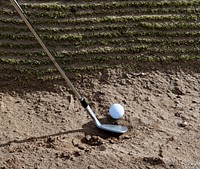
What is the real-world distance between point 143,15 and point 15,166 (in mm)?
2800

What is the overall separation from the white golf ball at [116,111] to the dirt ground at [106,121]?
0.29ft

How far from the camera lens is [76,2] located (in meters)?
6.39

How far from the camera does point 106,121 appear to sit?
5.40 metres

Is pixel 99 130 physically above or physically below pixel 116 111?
below

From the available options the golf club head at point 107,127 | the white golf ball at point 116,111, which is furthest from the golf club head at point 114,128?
the white golf ball at point 116,111

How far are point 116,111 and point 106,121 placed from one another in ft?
0.63

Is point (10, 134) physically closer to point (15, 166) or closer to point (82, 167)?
point (15, 166)

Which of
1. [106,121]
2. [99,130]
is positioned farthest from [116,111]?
[99,130]

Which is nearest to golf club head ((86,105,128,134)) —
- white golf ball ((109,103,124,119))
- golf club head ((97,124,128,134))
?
golf club head ((97,124,128,134))

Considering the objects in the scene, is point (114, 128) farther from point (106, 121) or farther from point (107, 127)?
point (106, 121)

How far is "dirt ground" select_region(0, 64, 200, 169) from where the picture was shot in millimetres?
4746

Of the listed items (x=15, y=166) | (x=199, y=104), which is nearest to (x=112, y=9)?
(x=199, y=104)

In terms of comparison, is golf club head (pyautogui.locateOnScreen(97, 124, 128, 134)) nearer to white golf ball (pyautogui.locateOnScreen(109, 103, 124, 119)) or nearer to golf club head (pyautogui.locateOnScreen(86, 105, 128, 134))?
golf club head (pyautogui.locateOnScreen(86, 105, 128, 134))

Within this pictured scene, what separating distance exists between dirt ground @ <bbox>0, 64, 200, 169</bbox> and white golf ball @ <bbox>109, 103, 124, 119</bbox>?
9 centimetres
